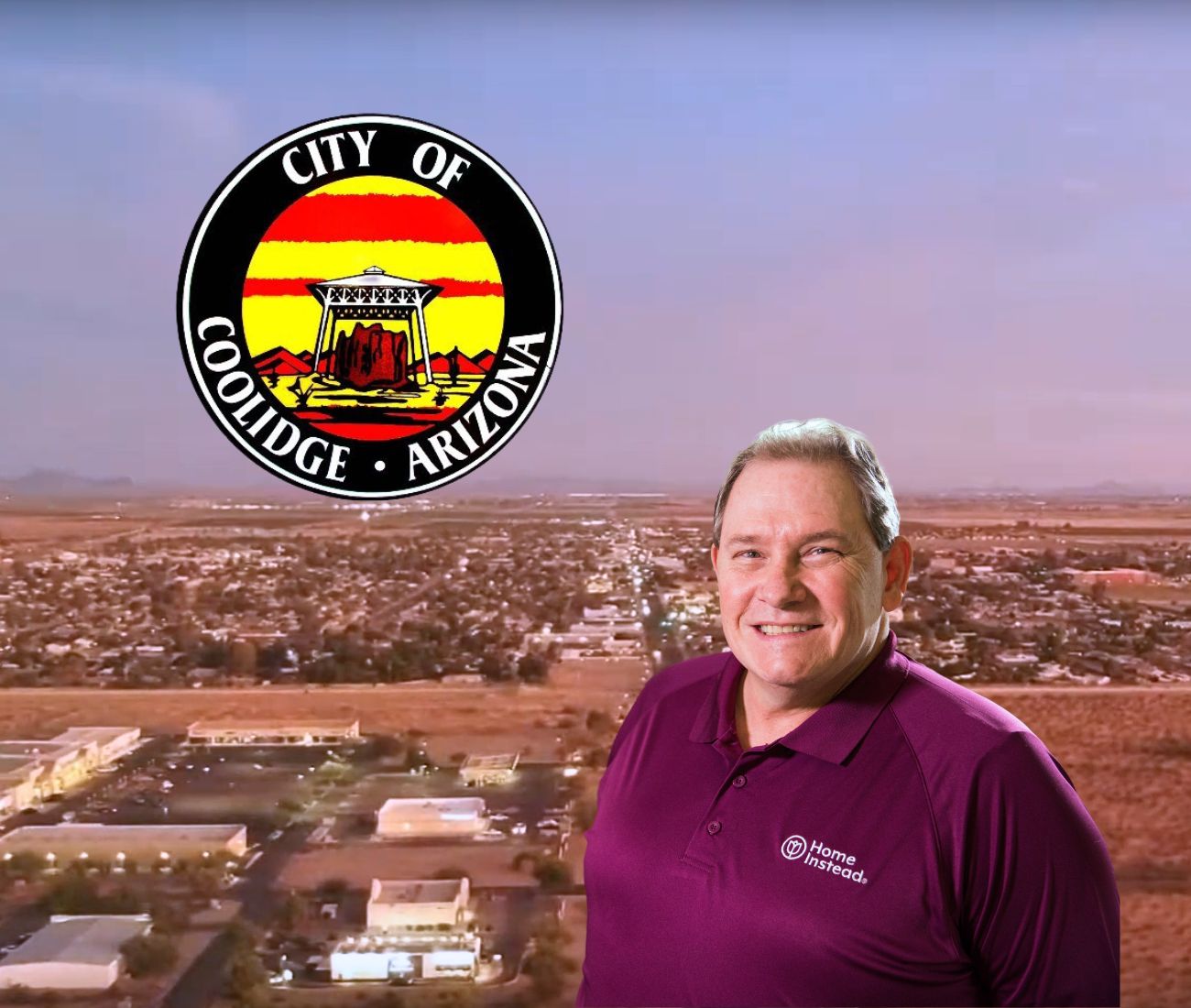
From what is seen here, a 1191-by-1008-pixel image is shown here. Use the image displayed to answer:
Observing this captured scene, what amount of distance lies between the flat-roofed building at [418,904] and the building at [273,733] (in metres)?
0.46

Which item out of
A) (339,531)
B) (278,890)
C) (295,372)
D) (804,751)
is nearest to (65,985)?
(278,890)

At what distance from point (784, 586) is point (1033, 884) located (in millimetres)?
312

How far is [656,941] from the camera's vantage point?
0.86 metres

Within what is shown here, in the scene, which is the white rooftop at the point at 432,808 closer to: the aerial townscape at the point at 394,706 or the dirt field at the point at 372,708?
the aerial townscape at the point at 394,706

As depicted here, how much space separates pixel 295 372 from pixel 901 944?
1.49m

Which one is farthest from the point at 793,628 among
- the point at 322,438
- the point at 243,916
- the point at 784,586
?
the point at 243,916

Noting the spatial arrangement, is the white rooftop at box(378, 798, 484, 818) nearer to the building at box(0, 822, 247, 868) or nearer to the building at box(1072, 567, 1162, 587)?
the building at box(0, 822, 247, 868)

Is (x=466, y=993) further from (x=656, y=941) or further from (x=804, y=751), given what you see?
(x=804, y=751)

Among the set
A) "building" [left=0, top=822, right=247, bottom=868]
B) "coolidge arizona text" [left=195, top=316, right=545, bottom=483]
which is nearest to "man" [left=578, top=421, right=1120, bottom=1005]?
"coolidge arizona text" [left=195, top=316, right=545, bottom=483]

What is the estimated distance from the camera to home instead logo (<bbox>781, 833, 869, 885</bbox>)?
763 mm

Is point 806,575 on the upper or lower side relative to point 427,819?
upper

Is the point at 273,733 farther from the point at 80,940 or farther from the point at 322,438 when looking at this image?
the point at 322,438

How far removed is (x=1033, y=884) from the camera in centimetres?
71

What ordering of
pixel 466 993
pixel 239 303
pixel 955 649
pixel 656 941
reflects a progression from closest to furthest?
1. pixel 656 941
2. pixel 239 303
3. pixel 466 993
4. pixel 955 649
